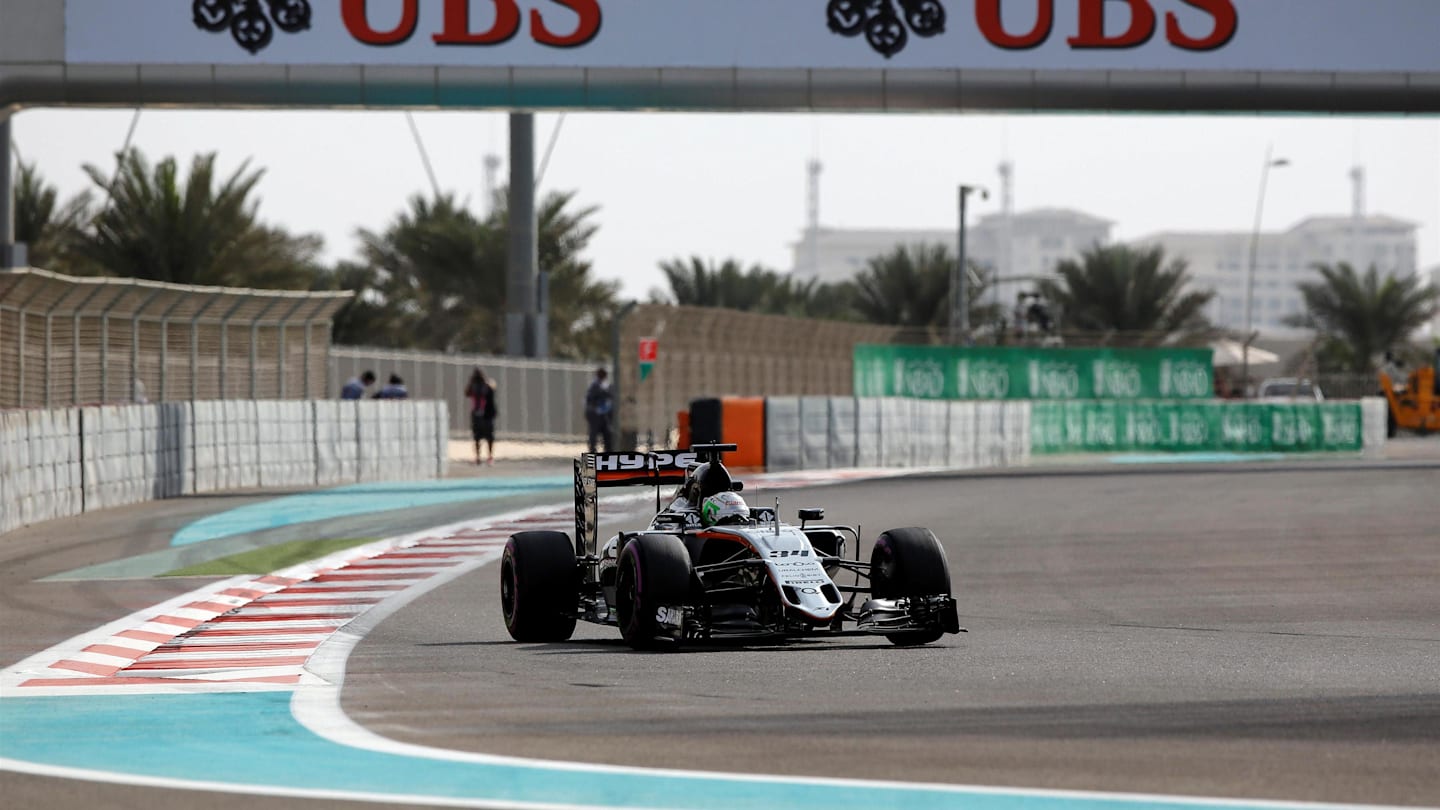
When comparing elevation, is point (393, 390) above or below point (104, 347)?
below

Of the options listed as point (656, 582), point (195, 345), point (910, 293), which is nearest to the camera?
point (656, 582)

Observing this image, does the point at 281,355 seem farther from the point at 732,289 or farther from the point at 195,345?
the point at 732,289

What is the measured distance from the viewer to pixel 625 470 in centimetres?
1174

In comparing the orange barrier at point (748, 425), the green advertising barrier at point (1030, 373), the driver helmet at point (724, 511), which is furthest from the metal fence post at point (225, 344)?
the driver helmet at point (724, 511)

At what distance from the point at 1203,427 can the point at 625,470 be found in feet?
109

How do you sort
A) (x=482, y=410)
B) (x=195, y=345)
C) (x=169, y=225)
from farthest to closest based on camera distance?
1. (x=169, y=225)
2. (x=482, y=410)
3. (x=195, y=345)

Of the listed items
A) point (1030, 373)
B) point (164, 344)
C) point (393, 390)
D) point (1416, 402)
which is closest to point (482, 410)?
point (393, 390)

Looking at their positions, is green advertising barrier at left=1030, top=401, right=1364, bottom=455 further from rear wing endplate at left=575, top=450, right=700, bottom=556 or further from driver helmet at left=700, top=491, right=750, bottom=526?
driver helmet at left=700, top=491, right=750, bottom=526

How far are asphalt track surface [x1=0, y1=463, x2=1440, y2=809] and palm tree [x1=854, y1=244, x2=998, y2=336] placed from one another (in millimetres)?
43834

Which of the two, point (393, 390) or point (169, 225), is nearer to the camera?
point (393, 390)

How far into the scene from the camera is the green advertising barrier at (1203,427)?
4172cm

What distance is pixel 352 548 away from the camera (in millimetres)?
17688

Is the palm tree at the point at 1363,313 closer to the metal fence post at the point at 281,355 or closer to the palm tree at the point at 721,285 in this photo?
the palm tree at the point at 721,285

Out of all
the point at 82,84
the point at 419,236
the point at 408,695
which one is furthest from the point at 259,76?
the point at 419,236
